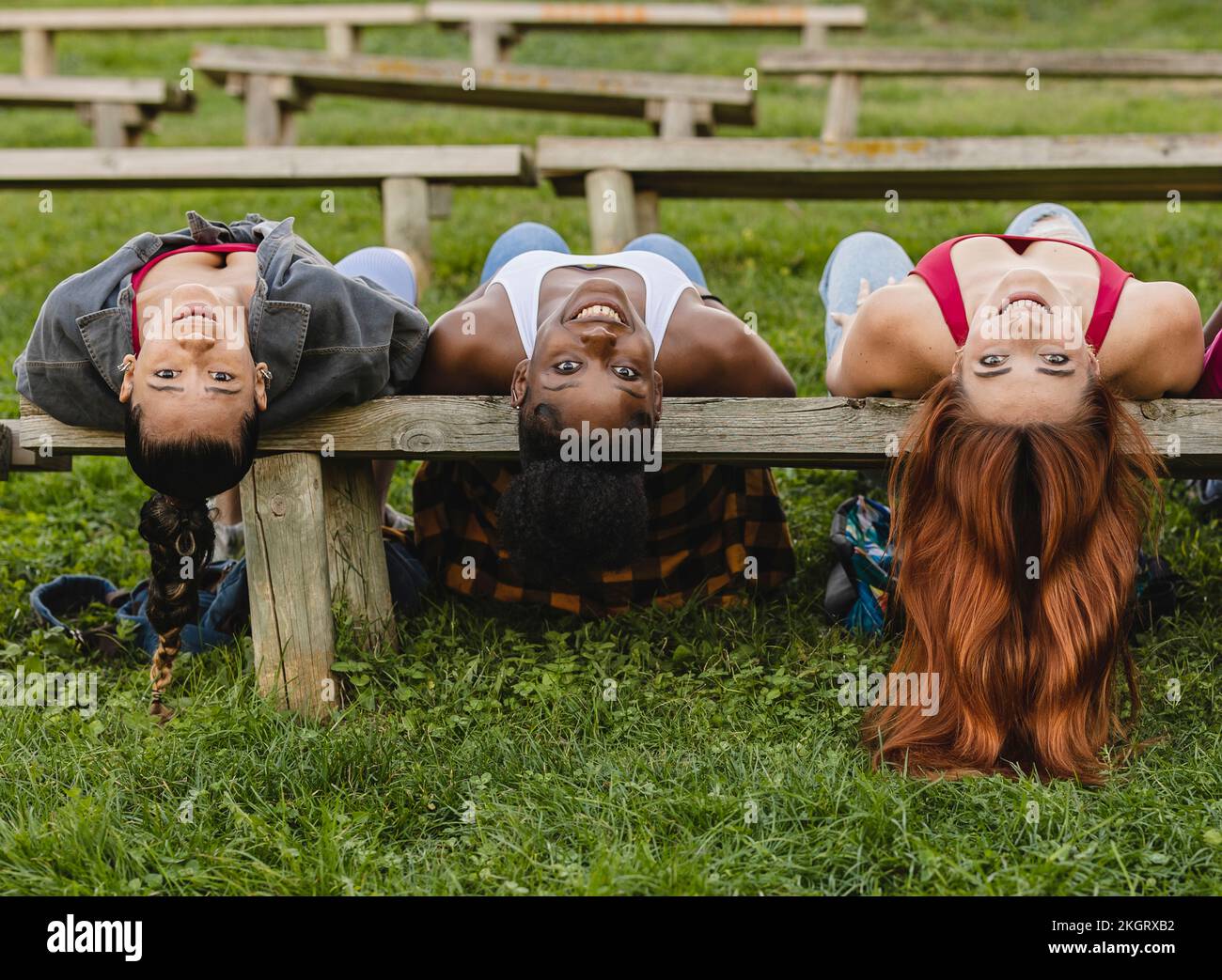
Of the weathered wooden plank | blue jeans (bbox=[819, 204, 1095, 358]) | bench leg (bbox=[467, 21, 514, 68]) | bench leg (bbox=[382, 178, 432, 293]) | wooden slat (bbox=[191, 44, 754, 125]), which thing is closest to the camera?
the weathered wooden plank

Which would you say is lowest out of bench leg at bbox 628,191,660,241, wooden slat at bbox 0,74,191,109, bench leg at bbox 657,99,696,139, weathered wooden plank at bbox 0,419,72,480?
weathered wooden plank at bbox 0,419,72,480

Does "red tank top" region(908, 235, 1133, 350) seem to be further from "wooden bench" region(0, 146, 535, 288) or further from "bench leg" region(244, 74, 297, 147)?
"bench leg" region(244, 74, 297, 147)

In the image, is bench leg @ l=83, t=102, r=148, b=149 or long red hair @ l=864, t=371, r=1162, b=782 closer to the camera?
long red hair @ l=864, t=371, r=1162, b=782

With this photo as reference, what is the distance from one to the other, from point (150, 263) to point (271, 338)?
468 mm

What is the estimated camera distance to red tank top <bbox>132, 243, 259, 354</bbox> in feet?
9.28

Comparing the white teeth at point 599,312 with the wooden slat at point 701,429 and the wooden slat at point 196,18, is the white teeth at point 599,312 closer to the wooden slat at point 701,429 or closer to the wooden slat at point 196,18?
the wooden slat at point 701,429

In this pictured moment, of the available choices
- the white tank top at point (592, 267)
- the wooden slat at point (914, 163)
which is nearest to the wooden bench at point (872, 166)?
the wooden slat at point (914, 163)

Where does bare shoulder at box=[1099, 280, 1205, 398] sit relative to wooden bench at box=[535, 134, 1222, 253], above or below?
below

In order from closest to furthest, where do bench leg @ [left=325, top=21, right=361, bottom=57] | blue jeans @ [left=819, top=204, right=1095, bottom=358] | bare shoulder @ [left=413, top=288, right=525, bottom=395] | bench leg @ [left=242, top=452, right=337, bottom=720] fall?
bench leg @ [left=242, top=452, right=337, bottom=720] < bare shoulder @ [left=413, top=288, right=525, bottom=395] < blue jeans @ [left=819, top=204, right=1095, bottom=358] < bench leg @ [left=325, top=21, right=361, bottom=57]

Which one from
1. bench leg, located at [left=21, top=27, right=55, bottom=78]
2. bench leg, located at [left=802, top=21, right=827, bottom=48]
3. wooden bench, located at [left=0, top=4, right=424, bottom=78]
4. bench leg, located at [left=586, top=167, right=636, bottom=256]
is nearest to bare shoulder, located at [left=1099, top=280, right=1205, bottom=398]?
bench leg, located at [left=586, top=167, right=636, bottom=256]

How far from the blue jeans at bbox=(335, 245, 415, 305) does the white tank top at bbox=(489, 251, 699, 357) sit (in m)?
0.43

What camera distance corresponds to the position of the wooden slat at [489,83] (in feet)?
23.7

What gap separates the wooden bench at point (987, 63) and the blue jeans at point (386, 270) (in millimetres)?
6023
